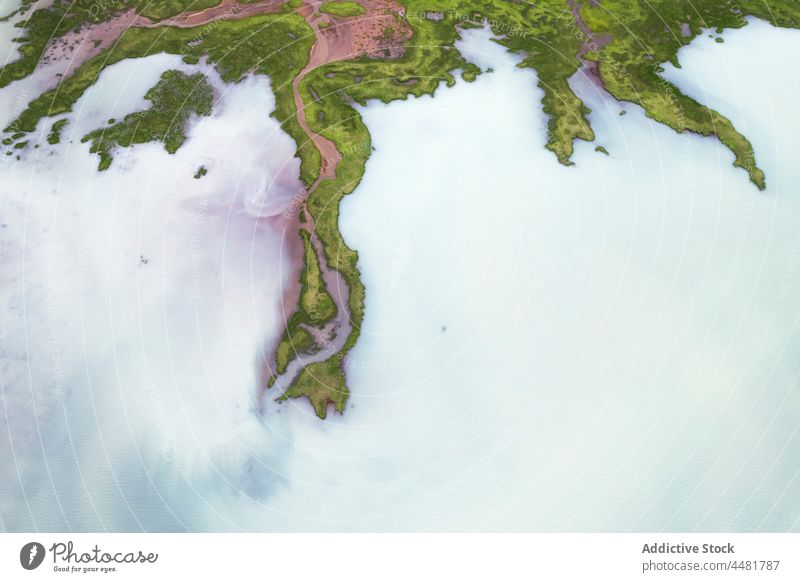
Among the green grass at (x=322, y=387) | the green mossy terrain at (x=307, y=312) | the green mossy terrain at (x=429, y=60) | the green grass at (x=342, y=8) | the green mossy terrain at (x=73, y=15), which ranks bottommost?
the green grass at (x=322, y=387)

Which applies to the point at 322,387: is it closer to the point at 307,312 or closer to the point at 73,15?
the point at 307,312

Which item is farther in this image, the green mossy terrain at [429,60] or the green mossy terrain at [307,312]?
the green mossy terrain at [429,60]

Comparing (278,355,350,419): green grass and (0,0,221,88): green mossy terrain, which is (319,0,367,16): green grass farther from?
(278,355,350,419): green grass

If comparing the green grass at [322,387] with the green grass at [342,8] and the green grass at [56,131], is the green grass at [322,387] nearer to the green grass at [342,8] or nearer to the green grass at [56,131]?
the green grass at [56,131]
